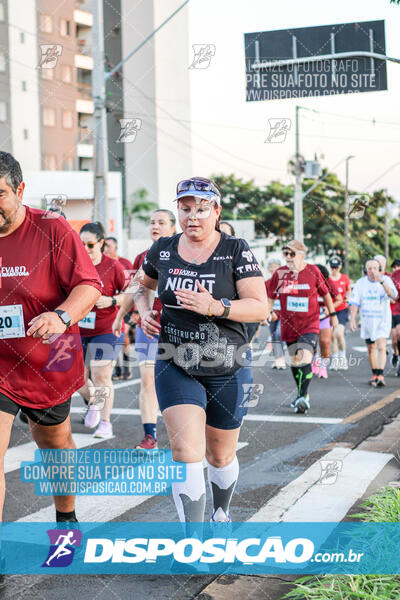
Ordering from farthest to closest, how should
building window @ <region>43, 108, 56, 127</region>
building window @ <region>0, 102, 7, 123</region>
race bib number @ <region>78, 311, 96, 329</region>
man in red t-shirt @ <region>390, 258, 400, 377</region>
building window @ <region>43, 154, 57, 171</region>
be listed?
building window @ <region>43, 108, 56, 127</region> < building window @ <region>43, 154, 57, 171</region> < building window @ <region>0, 102, 7, 123</region> < man in red t-shirt @ <region>390, 258, 400, 377</region> < race bib number @ <region>78, 311, 96, 329</region>

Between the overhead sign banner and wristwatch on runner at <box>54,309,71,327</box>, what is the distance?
17.9 feet

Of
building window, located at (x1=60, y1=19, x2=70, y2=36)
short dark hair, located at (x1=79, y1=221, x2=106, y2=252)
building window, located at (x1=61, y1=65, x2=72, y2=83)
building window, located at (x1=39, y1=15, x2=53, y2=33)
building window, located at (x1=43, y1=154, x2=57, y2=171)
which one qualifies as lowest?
short dark hair, located at (x1=79, y1=221, x2=106, y2=252)

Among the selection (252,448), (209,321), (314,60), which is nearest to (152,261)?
(209,321)

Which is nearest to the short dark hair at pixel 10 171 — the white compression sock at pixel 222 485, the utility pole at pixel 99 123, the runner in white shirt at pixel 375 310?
the white compression sock at pixel 222 485

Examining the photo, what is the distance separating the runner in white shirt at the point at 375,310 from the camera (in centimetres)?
1199

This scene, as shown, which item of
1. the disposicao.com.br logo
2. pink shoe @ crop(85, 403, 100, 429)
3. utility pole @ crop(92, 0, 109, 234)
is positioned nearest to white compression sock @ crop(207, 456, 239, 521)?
the disposicao.com.br logo

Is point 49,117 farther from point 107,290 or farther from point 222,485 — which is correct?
point 222,485

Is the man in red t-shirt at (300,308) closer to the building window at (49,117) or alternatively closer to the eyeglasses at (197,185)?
the eyeglasses at (197,185)

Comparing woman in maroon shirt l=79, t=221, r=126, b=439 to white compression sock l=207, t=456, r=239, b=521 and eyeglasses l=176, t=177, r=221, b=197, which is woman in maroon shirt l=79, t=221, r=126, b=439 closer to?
white compression sock l=207, t=456, r=239, b=521

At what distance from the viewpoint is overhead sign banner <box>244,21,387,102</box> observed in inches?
336

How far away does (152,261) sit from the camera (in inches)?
181

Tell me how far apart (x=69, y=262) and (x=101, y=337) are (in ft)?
13.0

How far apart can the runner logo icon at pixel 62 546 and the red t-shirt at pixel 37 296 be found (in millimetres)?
802

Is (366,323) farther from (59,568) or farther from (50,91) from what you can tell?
(50,91)
